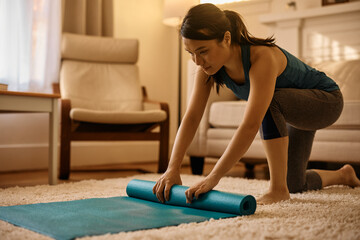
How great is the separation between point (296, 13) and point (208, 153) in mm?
1769

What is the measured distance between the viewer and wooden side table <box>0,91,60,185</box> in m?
2.03

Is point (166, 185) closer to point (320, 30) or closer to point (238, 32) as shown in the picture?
point (238, 32)

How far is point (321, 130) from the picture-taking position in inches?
96.6

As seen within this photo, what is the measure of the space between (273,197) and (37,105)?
1.26m

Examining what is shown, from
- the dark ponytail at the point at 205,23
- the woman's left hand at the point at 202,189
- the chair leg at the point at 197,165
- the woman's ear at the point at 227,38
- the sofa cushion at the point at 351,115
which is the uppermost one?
the dark ponytail at the point at 205,23

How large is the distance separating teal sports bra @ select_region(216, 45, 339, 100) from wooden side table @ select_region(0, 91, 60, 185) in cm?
102

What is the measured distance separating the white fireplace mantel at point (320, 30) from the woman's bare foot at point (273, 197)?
2.34m

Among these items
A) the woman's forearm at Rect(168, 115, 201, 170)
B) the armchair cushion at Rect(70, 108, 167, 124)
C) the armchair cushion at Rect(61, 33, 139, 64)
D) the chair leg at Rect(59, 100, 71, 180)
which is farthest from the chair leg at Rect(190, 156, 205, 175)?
the woman's forearm at Rect(168, 115, 201, 170)

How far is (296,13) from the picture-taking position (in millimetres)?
3875

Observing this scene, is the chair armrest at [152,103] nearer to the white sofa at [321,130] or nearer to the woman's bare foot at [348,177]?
the white sofa at [321,130]

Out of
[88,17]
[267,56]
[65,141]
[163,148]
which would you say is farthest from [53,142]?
[88,17]

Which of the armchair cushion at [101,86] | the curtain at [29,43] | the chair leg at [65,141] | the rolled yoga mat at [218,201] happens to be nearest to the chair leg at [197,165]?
the armchair cushion at [101,86]

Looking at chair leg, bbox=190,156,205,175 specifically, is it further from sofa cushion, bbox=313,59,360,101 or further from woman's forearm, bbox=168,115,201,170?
woman's forearm, bbox=168,115,201,170

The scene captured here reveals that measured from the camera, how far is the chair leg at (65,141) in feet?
8.64
